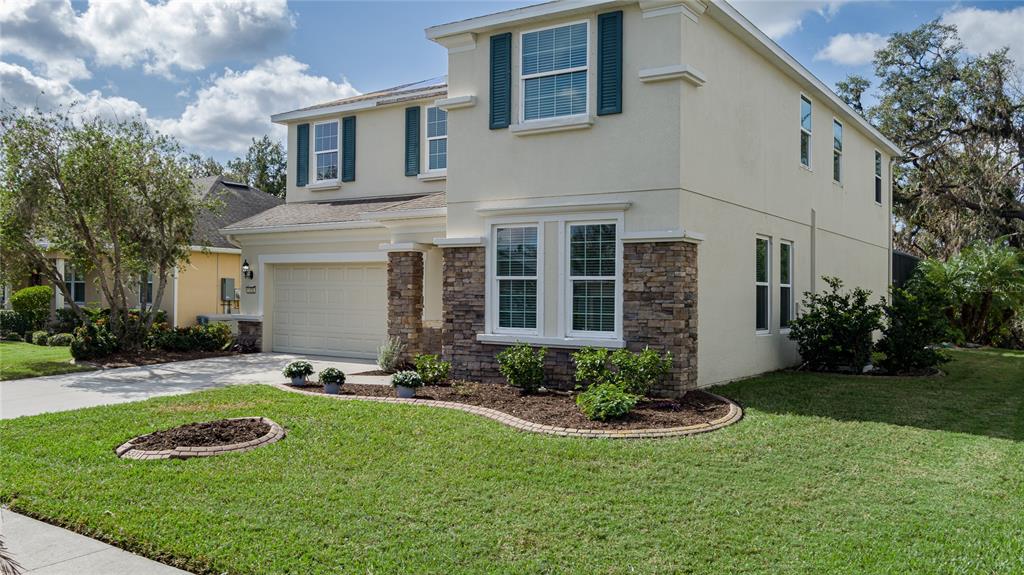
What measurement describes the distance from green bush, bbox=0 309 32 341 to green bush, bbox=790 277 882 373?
19.8 meters

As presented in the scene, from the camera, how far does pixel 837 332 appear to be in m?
12.5

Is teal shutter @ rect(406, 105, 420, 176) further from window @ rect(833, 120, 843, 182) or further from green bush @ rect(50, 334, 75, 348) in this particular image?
green bush @ rect(50, 334, 75, 348)

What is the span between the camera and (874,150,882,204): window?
59.8ft

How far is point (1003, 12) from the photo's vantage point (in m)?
19.5

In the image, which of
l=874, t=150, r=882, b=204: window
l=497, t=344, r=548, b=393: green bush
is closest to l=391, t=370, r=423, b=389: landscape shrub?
l=497, t=344, r=548, b=393: green bush

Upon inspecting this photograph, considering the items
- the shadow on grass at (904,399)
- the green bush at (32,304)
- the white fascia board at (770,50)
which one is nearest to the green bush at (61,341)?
the green bush at (32,304)

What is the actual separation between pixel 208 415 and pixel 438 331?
5.26m

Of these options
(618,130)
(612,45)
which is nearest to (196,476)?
(618,130)

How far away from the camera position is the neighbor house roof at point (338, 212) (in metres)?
13.7

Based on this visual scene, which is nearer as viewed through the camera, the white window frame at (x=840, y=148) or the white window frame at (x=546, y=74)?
the white window frame at (x=546, y=74)

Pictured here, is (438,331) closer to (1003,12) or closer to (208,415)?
(208,415)

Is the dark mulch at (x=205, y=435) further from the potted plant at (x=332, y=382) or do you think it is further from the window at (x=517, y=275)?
the window at (x=517, y=275)

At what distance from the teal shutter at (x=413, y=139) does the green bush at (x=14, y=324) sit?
12396mm

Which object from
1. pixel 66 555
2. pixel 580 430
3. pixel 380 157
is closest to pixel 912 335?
pixel 580 430
